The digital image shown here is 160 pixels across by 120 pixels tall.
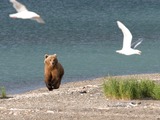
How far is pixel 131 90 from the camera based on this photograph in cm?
1257

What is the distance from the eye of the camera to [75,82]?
1853cm

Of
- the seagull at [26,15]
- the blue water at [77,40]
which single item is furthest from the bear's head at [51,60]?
the seagull at [26,15]

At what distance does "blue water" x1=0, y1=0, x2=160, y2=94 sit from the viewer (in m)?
20.3

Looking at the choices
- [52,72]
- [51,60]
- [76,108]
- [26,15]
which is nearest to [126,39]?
[76,108]

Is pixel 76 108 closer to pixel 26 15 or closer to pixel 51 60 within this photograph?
pixel 26 15

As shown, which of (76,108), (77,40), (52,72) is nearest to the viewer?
(76,108)

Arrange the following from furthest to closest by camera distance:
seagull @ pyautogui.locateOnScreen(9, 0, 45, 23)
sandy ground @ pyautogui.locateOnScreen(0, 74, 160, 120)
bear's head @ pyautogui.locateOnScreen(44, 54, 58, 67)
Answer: bear's head @ pyautogui.locateOnScreen(44, 54, 58, 67), seagull @ pyautogui.locateOnScreen(9, 0, 45, 23), sandy ground @ pyautogui.locateOnScreen(0, 74, 160, 120)

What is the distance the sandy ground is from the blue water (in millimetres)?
4447

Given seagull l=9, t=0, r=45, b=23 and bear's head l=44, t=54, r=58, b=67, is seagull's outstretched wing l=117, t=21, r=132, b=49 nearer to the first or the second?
seagull l=9, t=0, r=45, b=23

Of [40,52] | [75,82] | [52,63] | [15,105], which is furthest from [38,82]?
[15,105]

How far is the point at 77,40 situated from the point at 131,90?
13.9 meters

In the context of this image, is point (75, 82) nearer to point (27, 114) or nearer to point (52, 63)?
point (52, 63)

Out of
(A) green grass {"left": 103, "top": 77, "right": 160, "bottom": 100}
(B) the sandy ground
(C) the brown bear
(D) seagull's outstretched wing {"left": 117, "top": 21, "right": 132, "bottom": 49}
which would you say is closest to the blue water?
(C) the brown bear

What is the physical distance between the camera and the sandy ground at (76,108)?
1067cm
